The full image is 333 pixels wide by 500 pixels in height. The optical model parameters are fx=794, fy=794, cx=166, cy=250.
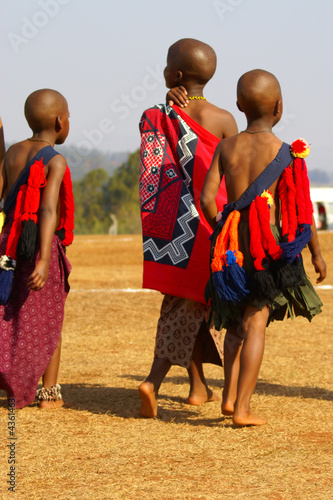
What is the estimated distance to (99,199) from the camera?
5641 centimetres

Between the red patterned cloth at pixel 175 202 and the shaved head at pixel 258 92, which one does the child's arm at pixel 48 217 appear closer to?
the red patterned cloth at pixel 175 202

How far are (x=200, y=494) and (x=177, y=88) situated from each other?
2.66 metres

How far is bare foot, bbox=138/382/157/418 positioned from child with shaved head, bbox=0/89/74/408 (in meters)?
0.61

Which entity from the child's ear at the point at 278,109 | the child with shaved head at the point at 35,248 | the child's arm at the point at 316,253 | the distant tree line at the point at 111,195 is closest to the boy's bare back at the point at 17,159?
the child with shaved head at the point at 35,248

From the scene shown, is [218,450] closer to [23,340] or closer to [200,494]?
[200,494]

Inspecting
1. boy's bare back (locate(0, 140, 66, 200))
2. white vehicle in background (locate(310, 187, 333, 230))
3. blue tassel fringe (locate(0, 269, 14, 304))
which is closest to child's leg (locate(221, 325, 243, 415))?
blue tassel fringe (locate(0, 269, 14, 304))

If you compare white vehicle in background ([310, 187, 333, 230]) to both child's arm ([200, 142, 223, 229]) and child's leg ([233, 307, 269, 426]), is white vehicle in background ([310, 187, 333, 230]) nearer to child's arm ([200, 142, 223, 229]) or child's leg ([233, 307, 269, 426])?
child's arm ([200, 142, 223, 229])

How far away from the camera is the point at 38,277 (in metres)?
4.40

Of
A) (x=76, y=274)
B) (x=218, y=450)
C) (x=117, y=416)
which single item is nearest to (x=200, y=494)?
(x=218, y=450)

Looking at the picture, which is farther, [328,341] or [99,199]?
[99,199]

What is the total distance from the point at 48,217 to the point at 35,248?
235 millimetres

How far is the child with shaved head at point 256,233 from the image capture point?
13.7ft

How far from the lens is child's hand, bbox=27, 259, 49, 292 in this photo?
4391 mm

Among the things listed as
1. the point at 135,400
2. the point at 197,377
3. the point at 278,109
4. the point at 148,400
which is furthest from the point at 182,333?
the point at 278,109
